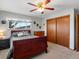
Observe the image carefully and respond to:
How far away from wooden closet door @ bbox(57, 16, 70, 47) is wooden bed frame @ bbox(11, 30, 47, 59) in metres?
1.83

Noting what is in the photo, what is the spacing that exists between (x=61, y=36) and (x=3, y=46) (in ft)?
12.1

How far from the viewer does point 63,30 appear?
4.70m

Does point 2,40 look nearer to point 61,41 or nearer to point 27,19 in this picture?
point 27,19

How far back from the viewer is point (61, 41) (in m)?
4.86

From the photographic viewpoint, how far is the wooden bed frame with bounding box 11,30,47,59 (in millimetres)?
2454

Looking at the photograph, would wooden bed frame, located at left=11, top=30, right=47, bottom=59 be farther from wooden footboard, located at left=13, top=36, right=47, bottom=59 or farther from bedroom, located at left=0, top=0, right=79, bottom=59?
bedroom, located at left=0, top=0, right=79, bottom=59

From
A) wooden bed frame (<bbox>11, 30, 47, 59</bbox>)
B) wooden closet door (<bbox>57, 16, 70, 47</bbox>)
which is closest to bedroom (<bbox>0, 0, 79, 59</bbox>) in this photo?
wooden closet door (<bbox>57, 16, 70, 47</bbox>)

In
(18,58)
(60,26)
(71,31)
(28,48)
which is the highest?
(60,26)

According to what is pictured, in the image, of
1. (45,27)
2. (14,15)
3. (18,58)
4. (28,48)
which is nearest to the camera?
(18,58)

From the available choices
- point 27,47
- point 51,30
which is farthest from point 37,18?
point 27,47

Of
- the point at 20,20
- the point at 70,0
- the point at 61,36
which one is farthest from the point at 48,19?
the point at 70,0

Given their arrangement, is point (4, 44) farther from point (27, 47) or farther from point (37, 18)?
point (37, 18)

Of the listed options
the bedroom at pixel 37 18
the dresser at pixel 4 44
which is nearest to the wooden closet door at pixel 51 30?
the bedroom at pixel 37 18

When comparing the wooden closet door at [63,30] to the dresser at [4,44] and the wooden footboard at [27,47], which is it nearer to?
the wooden footboard at [27,47]
